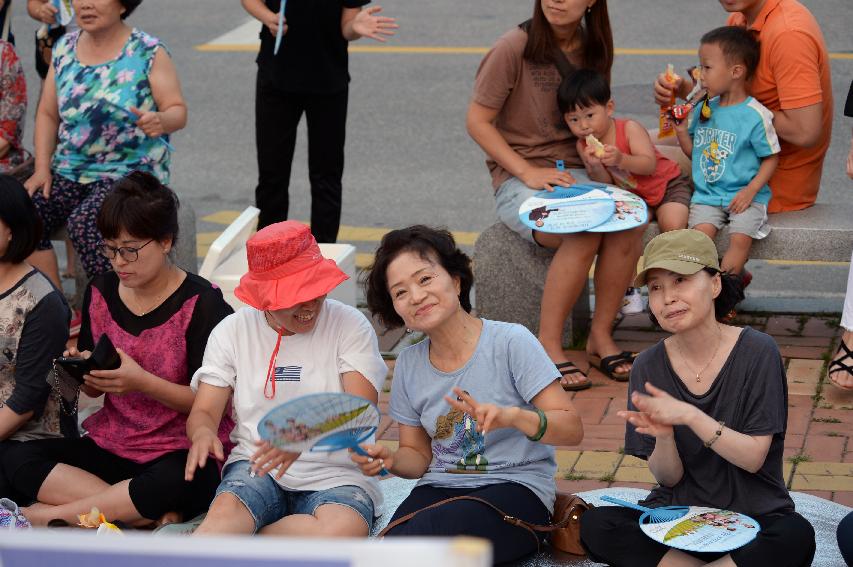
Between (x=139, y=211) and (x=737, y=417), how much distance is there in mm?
1917

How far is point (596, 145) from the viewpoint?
5289 mm

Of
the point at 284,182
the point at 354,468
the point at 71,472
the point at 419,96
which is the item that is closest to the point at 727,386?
the point at 354,468


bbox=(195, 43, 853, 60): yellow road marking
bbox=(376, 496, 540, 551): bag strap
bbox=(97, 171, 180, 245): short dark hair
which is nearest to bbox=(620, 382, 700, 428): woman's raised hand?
bbox=(376, 496, 540, 551): bag strap

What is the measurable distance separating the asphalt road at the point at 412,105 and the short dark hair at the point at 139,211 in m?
3.13

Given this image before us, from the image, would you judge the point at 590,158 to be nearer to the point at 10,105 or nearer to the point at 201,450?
the point at 201,450

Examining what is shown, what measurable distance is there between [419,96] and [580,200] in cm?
536

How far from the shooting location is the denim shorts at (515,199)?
5.49 m

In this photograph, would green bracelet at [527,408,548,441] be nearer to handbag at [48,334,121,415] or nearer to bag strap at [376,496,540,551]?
bag strap at [376,496,540,551]

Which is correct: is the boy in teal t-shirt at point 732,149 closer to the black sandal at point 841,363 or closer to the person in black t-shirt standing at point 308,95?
the black sandal at point 841,363

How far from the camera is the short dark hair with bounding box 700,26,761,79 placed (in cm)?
523

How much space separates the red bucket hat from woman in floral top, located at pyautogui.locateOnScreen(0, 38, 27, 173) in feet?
8.49

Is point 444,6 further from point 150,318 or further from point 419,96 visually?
point 150,318

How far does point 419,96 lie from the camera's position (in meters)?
10.5

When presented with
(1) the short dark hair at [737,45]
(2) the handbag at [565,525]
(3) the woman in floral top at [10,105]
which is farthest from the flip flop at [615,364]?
(3) the woman in floral top at [10,105]
